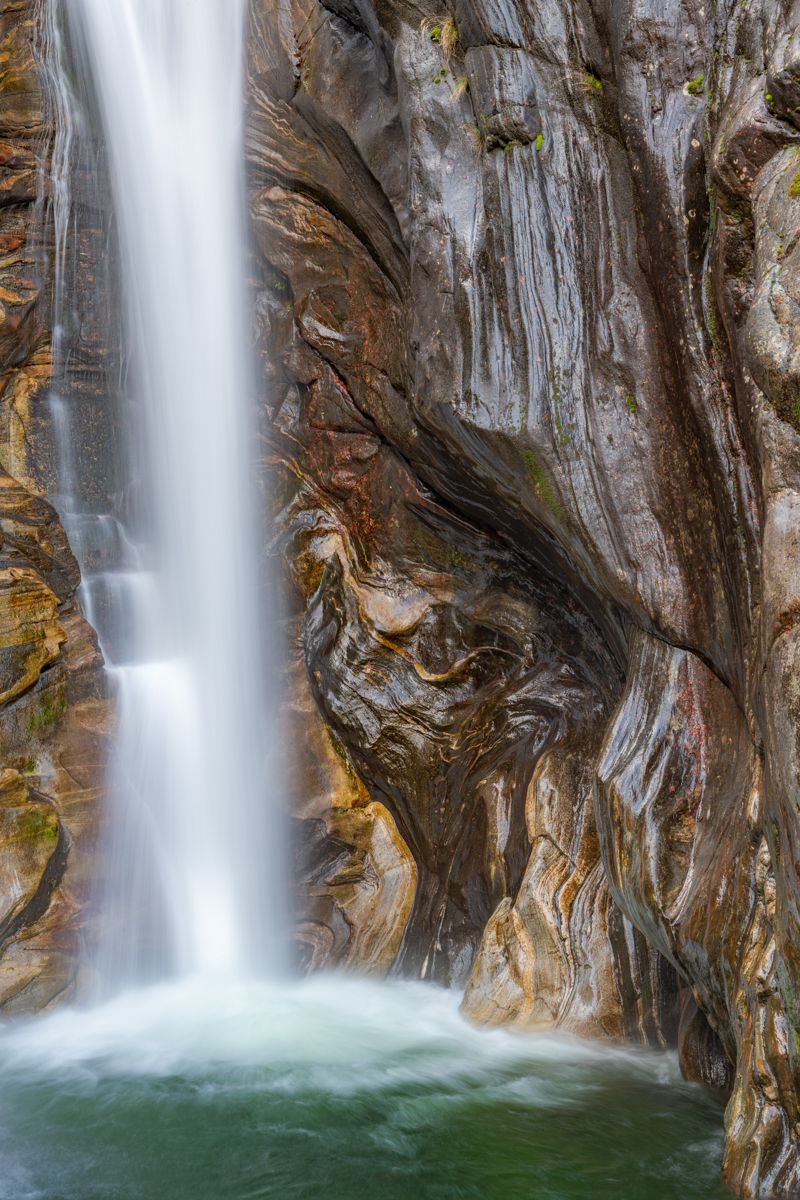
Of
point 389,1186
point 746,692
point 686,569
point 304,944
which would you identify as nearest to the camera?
point 389,1186

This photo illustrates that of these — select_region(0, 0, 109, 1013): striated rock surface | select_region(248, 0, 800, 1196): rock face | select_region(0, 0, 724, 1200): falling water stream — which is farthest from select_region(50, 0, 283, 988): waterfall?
select_region(248, 0, 800, 1196): rock face

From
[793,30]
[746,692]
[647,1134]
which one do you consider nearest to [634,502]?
[746,692]

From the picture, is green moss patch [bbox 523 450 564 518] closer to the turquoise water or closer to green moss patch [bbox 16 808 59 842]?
the turquoise water

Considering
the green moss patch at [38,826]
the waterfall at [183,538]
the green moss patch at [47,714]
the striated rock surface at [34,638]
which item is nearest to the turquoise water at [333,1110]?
the striated rock surface at [34,638]

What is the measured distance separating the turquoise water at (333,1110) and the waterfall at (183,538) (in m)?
0.91

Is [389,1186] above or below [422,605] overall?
below

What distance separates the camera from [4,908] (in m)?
7.41

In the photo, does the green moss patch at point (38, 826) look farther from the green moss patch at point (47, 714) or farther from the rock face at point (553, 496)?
the rock face at point (553, 496)

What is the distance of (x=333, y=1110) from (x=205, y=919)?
8.78 feet

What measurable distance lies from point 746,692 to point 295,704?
435 centimetres

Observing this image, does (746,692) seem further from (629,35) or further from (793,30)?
(629,35)

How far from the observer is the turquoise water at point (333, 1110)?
4.88m

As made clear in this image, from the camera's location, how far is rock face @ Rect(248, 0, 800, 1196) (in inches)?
193

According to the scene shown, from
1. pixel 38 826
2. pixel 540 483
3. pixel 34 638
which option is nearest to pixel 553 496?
pixel 540 483
